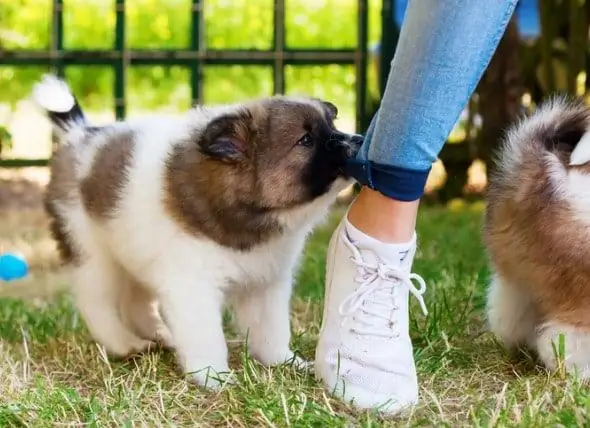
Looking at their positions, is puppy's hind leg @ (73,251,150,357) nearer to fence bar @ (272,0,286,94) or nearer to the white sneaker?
the white sneaker

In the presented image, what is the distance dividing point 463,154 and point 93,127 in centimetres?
440

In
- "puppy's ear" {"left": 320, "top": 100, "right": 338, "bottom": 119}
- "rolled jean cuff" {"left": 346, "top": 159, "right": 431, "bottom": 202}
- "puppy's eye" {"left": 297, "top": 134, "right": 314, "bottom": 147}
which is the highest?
"puppy's ear" {"left": 320, "top": 100, "right": 338, "bottom": 119}

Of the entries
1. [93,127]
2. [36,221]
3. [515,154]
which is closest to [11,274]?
[93,127]

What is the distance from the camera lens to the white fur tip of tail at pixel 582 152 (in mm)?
2410

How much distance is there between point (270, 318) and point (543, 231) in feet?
2.81

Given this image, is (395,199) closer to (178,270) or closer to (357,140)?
(357,140)

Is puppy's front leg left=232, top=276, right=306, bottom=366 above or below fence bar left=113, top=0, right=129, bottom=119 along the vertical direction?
below

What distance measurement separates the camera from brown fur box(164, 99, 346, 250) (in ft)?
8.52

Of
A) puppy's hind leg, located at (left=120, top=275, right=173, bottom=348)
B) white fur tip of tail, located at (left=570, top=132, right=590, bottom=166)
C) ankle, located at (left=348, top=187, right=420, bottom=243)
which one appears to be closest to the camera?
ankle, located at (left=348, top=187, right=420, bottom=243)

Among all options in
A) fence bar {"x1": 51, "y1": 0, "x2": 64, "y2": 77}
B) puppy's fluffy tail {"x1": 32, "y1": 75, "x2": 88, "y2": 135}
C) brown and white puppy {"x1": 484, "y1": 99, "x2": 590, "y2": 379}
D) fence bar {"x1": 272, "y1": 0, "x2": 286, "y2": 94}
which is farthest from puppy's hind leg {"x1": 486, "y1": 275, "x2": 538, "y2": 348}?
fence bar {"x1": 51, "y1": 0, "x2": 64, "y2": 77}

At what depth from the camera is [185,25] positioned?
6.89m

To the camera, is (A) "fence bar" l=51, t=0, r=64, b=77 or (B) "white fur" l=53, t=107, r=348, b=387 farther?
(A) "fence bar" l=51, t=0, r=64, b=77

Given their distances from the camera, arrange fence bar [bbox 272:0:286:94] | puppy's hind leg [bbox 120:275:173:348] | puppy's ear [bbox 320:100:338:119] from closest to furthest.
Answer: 1. puppy's ear [bbox 320:100:338:119]
2. puppy's hind leg [bbox 120:275:173:348]
3. fence bar [bbox 272:0:286:94]

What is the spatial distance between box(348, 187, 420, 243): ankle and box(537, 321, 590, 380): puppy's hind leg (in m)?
0.49
